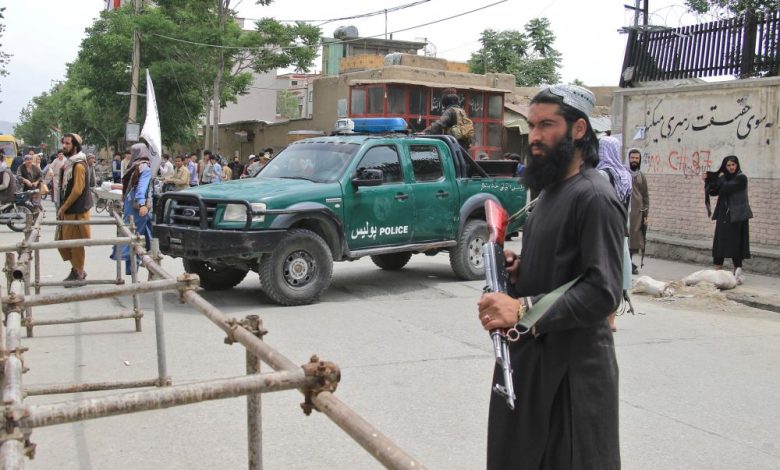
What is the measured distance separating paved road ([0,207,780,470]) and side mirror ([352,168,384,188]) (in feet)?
4.69

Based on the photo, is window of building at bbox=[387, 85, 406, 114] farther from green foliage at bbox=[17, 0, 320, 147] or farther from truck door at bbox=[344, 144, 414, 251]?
truck door at bbox=[344, 144, 414, 251]

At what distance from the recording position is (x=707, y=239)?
45.6ft

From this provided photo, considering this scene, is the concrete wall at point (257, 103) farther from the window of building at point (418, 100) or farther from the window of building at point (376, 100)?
the window of building at point (418, 100)

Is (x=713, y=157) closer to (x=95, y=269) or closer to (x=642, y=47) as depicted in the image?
(x=642, y=47)

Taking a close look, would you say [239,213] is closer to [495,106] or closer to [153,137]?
[153,137]

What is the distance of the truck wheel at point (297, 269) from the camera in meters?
9.06

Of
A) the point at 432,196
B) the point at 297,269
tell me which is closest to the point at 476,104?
the point at 432,196

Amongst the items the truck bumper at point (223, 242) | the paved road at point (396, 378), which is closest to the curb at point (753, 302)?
the paved road at point (396, 378)

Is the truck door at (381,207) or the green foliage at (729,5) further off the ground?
the green foliage at (729,5)

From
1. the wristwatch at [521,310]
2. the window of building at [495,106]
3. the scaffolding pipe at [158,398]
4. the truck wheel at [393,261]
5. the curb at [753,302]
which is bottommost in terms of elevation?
the curb at [753,302]

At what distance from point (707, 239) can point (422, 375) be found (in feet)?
30.1

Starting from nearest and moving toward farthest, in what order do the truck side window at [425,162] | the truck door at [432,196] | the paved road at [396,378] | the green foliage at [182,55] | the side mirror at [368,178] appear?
the paved road at [396,378], the side mirror at [368,178], the truck door at [432,196], the truck side window at [425,162], the green foliage at [182,55]

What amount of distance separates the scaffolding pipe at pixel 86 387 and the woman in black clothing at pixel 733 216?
9.17 m

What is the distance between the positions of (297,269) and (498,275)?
6547 mm
